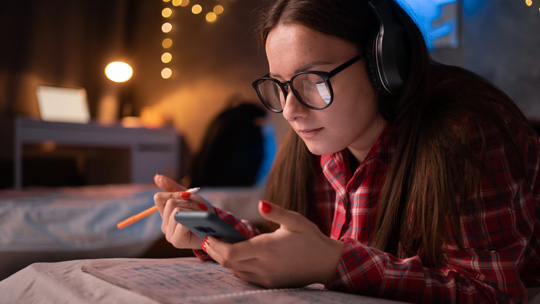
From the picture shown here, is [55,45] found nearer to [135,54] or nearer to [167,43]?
[135,54]

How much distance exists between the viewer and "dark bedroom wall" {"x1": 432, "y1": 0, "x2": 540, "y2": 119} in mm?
1284

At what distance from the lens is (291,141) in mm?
985

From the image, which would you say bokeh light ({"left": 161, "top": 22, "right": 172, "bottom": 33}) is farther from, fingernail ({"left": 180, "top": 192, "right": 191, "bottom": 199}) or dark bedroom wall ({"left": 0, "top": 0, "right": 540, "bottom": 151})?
fingernail ({"left": 180, "top": 192, "right": 191, "bottom": 199})

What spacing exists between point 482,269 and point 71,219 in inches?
47.3

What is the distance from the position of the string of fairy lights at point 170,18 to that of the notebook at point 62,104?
0.68 meters

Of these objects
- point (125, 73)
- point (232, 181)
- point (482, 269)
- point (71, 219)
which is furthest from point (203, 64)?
point (482, 269)

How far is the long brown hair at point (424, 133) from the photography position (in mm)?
624

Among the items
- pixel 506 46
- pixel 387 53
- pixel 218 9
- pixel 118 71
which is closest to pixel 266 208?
pixel 387 53

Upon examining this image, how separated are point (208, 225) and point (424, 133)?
1.25 ft

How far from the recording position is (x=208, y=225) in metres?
0.52


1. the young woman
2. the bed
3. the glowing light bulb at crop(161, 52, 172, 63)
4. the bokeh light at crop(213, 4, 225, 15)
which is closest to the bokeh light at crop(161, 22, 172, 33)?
the glowing light bulb at crop(161, 52, 172, 63)

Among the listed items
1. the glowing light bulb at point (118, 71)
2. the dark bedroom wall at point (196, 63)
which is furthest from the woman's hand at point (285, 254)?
the glowing light bulb at point (118, 71)

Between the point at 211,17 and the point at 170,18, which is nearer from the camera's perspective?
the point at 211,17

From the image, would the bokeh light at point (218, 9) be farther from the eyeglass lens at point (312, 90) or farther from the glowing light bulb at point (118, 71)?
the eyeglass lens at point (312, 90)
